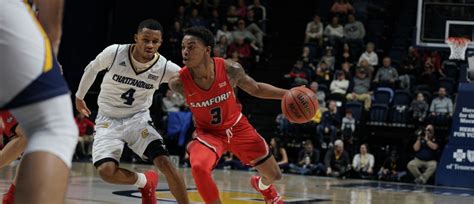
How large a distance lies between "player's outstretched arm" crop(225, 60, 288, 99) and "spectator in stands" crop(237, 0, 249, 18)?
534 inches

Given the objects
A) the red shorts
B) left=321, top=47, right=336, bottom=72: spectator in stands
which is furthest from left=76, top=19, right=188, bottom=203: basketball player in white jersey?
left=321, top=47, right=336, bottom=72: spectator in stands

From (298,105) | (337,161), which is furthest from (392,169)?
(298,105)

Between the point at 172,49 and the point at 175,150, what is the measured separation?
A: 3.17 m

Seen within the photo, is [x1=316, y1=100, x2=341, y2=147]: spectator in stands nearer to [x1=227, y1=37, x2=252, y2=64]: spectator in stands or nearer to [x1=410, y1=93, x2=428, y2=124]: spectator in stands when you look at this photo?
[x1=410, y1=93, x2=428, y2=124]: spectator in stands

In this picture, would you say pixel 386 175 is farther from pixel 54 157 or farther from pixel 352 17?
pixel 54 157

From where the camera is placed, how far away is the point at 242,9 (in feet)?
68.3

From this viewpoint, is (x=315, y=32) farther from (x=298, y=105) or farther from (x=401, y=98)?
(x=298, y=105)

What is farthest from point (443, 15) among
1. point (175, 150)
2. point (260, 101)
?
point (175, 150)

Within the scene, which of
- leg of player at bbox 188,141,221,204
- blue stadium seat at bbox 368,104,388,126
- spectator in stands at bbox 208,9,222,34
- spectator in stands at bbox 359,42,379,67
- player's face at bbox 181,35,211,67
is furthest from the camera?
spectator in stands at bbox 208,9,222,34

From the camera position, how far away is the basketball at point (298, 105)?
6898mm

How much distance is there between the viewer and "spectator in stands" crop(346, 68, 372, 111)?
1702cm

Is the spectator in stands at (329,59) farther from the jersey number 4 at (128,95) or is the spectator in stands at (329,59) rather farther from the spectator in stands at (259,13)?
the jersey number 4 at (128,95)

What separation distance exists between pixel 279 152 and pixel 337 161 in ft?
4.10

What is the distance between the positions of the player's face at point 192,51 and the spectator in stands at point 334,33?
1232cm
